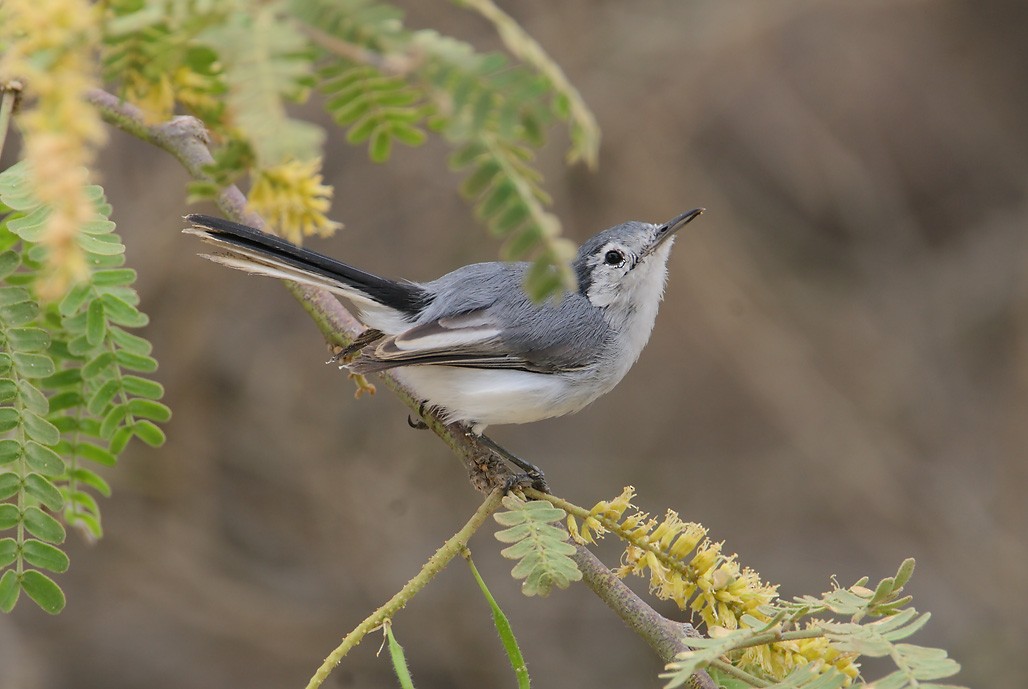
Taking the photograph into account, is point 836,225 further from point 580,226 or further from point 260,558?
point 260,558

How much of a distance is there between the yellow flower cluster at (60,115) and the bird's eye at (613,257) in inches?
84.4

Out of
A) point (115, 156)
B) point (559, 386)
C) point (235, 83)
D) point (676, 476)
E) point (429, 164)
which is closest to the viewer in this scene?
point (235, 83)

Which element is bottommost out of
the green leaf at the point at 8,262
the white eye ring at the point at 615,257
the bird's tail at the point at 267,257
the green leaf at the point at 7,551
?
the green leaf at the point at 7,551

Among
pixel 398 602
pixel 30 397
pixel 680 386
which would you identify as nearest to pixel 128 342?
pixel 30 397

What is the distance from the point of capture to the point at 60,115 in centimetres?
81

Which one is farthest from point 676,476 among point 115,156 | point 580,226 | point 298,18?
point 298,18

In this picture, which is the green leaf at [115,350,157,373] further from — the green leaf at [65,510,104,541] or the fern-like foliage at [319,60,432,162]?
the fern-like foliage at [319,60,432,162]

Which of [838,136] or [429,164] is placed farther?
[838,136]

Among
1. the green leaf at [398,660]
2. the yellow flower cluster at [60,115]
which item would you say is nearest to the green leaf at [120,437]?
the green leaf at [398,660]

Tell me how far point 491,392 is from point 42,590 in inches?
49.7

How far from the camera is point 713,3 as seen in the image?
20.2ft

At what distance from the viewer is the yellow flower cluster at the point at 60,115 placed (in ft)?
2.54

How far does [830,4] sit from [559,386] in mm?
5500

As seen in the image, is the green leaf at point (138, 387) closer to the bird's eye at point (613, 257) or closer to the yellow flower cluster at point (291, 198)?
the yellow flower cluster at point (291, 198)
